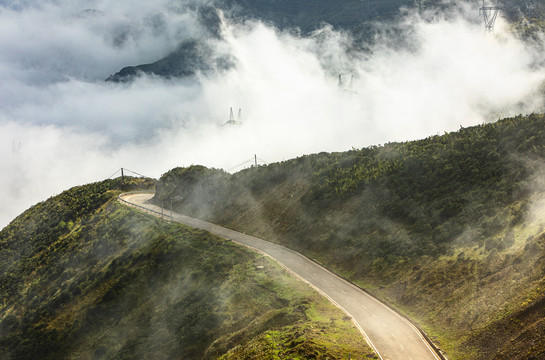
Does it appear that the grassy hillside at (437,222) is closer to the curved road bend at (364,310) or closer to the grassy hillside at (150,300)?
the curved road bend at (364,310)

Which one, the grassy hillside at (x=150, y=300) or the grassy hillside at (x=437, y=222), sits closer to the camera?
the grassy hillside at (x=437, y=222)

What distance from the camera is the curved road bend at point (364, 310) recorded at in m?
34.4

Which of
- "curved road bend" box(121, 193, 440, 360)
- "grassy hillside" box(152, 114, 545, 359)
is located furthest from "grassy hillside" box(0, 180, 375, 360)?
"grassy hillside" box(152, 114, 545, 359)

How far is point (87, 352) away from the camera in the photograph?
5816 centimetres

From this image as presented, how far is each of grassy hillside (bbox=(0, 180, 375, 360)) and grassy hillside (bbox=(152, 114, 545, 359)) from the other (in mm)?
8573

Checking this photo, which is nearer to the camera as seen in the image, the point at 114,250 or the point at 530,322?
the point at 530,322

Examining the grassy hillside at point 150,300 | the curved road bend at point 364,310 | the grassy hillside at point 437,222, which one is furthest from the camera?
the grassy hillside at point 150,300

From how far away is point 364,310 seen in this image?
42.6 meters

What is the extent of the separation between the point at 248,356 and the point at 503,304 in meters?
21.3

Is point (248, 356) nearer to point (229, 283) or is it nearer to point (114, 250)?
point (229, 283)

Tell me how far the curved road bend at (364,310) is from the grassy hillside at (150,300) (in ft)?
5.52

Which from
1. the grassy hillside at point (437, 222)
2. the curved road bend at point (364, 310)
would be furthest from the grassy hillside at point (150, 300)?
the grassy hillside at point (437, 222)

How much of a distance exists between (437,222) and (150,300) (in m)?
41.1

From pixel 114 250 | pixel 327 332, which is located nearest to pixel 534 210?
pixel 327 332
